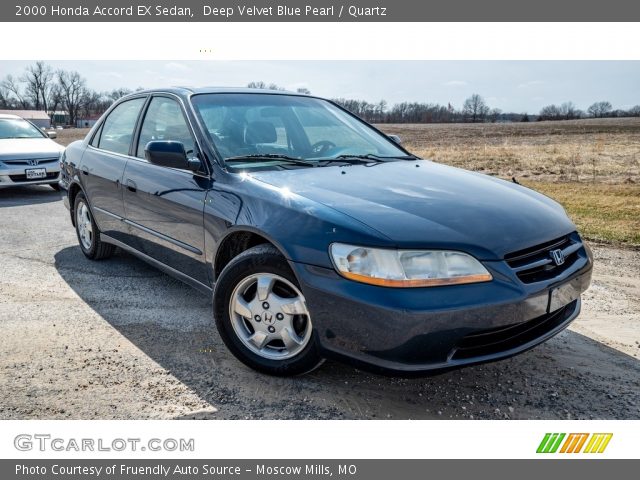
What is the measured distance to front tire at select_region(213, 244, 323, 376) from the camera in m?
2.77

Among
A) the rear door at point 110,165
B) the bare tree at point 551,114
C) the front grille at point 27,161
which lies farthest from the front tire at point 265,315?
the bare tree at point 551,114

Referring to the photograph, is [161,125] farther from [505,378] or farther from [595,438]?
[595,438]

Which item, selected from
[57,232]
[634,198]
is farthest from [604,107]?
[57,232]

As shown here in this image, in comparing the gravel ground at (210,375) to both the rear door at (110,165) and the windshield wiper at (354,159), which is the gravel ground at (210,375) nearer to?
the rear door at (110,165)

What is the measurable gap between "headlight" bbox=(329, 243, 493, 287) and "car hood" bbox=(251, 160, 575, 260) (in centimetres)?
5

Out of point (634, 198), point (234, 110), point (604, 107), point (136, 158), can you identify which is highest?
point (604, 107)

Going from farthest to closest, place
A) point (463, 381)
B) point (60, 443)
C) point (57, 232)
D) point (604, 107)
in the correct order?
point (604, 107) → point (57, 232) → point (463, 381) → point (60, 443)

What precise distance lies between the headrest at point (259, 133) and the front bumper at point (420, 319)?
129cm

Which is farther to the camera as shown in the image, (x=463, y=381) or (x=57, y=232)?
(x=57, y=232)

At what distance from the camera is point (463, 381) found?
9.74 feet

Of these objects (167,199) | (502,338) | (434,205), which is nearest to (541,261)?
(502,338)

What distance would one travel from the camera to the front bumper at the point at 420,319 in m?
2.35

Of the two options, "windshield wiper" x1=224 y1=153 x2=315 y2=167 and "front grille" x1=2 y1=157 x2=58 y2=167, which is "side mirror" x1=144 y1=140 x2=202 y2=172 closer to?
"windshield wiper" x1=224 y1=153 x2=315 y2=167

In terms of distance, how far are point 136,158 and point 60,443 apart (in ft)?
7.57
